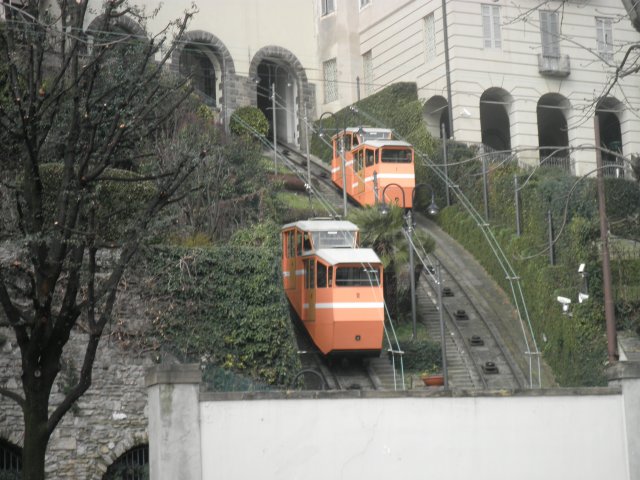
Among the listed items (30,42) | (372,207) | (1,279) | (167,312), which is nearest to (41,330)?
(1,279)

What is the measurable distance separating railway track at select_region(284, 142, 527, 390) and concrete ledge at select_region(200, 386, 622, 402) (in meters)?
8.58

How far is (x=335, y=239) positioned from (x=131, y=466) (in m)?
9.91

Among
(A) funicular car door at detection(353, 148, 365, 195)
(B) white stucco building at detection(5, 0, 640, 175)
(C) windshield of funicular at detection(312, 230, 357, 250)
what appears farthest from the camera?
(B) white stucco building at detection(5, 0, 640, 175)

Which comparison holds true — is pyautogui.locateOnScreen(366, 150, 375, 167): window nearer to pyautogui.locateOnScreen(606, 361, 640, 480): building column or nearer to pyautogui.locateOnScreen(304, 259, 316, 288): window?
pyautogui.locateOnScreen(304, 259, 316, 288): window

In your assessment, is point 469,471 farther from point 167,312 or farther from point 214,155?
point 214,155

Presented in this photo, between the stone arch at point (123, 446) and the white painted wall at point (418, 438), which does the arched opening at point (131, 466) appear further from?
the white painted wall at point (418, 438)

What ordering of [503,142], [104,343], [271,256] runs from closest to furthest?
[104,343]
[271,256]
[503,142]

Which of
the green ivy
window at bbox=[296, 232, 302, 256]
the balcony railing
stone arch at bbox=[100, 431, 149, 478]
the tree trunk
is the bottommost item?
stone arch at bbox=[100, 431, 149, 478]

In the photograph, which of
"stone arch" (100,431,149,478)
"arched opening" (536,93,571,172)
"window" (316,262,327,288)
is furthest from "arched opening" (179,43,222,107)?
"stone arch" (100,431,149,478)

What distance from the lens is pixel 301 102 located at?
2136 inches

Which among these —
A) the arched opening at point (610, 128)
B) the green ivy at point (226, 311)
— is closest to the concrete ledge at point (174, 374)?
the green ivy at point (226, 311)

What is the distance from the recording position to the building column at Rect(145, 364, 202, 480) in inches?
684

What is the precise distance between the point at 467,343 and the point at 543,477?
14595mm

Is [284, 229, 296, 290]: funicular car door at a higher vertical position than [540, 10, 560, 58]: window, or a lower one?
lower
